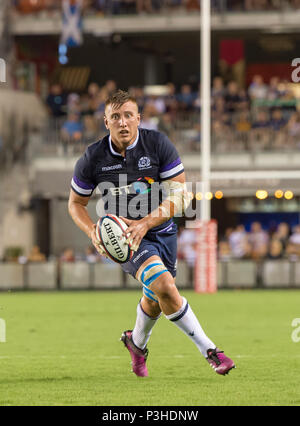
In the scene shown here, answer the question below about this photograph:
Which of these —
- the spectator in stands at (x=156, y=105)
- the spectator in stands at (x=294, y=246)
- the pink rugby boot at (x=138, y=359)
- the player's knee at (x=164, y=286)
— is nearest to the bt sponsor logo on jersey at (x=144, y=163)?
the player's knee at (x=164, y=286)

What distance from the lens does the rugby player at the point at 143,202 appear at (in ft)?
23.4

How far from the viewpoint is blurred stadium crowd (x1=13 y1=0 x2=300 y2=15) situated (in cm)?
2592

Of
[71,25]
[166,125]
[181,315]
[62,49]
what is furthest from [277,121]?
[181,315]

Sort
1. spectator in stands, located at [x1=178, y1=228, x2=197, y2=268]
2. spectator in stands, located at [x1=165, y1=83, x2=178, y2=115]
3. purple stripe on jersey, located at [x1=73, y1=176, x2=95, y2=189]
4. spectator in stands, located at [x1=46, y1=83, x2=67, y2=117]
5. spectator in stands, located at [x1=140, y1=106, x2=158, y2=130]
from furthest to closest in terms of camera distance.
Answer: spectator in stands, located at [x1=46, y1=83, x2=67, y2=117] → spectator in stands, located at [x1=165, y1=83, x2=178, y2=115] → spectator in stands, located at [x1=140, y1=106, x2=158, y2=130] → spectator in stands, located at [x1=178, y1=228, x2=197, y2=268] → purple stripe on jersey, located at [x1=73, y1=176, x2=95, y2=189]

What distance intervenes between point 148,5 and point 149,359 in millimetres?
18718

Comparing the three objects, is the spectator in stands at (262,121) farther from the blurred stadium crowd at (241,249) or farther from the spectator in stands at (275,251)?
the spectator in stands at (275,251)

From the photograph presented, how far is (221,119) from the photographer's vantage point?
79.3 ft

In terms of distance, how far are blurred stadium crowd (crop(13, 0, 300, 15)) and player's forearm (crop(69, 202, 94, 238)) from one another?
19.2m

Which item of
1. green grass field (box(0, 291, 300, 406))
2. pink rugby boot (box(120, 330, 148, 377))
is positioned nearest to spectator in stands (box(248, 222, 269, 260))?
green grass field (box(0, 291, 300, 406))

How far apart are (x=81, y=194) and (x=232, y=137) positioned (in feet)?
56.1

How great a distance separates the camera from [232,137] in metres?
24.4

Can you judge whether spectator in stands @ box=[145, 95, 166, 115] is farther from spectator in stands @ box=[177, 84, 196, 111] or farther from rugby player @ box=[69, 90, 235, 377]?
rugby player @ box=[69, 90, 235, 377]

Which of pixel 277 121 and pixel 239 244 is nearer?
pixel 239 244

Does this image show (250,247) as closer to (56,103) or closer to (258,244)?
(258,244)
